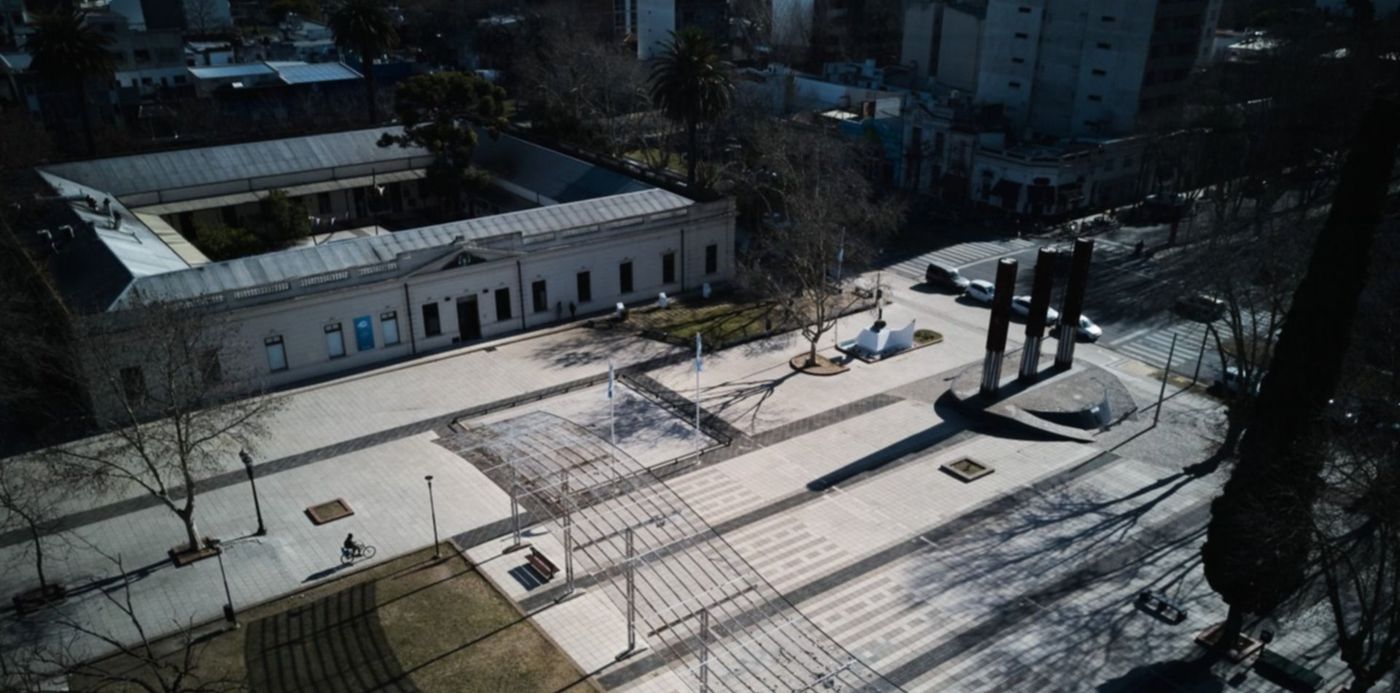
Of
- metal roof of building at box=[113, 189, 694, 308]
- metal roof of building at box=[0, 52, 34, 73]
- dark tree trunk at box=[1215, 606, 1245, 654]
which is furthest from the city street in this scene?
metal roof of building at box=[0, 52, 34, 73]

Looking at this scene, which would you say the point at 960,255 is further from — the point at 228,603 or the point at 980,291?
the point at 228,603

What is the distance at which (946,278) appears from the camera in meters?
60.6

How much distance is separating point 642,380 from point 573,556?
594 inches

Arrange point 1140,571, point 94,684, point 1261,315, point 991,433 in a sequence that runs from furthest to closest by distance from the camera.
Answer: point 1261,315 < point 991,433 < point 1140,571 < point 94,684

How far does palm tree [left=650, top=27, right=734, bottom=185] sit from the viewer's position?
2377 inches

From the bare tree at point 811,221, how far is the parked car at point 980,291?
6302mm

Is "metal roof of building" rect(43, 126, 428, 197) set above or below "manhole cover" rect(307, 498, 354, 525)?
above

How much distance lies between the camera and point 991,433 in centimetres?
4334

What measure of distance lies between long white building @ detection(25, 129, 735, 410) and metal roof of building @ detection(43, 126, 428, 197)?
107mm

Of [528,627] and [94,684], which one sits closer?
[94,684]

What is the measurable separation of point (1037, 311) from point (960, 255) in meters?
24.5

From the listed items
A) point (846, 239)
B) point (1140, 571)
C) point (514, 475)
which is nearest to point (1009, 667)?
point (1140, 571)

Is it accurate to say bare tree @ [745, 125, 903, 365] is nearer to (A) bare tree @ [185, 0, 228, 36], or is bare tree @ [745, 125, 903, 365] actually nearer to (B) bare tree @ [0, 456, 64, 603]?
(B) bare tree @ [0, 456, 64, 603]

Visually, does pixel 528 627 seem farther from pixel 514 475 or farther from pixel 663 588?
pixel 514 475
